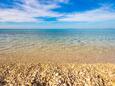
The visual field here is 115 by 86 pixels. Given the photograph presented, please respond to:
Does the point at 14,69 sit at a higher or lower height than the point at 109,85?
higher

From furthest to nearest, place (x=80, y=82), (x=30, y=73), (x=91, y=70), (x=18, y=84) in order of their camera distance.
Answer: (x=91, y=70) < (x=30, y=73) < (x=80, y=82) < (x=18, y=84)

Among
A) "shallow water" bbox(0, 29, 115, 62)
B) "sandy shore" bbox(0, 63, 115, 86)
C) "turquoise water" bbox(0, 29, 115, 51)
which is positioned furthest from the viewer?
"turquoise water" bbox(0, 29, 115, 51)

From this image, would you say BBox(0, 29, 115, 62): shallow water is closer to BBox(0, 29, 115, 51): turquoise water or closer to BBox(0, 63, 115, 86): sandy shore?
BBox(0, 29, 115, 51): turquoise water

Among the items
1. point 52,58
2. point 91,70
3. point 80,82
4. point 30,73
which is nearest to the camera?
point 80,82

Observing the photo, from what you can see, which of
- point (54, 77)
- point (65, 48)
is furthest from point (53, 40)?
point (54, 77)

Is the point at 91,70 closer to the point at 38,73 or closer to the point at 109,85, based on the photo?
the point at 109,85

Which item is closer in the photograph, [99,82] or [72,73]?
[99,82]

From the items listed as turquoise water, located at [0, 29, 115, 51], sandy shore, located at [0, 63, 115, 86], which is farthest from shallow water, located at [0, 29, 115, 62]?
sandy shore, located at [0, 63, 115, 86]

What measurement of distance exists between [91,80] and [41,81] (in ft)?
8.77

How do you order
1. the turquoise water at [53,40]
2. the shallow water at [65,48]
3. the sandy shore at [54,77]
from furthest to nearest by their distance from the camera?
the turquoise water at [53,40] < the shallow water at [65,48] < the sandy shore at [54,77]

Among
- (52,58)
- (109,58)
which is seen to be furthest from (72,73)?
(109,58)

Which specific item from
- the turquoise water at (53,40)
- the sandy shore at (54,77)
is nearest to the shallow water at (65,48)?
the turquoise water at (53,40)

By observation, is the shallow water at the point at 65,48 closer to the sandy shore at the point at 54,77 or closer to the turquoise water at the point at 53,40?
the turquoise water at the point at 53,40

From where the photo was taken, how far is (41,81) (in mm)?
8055
